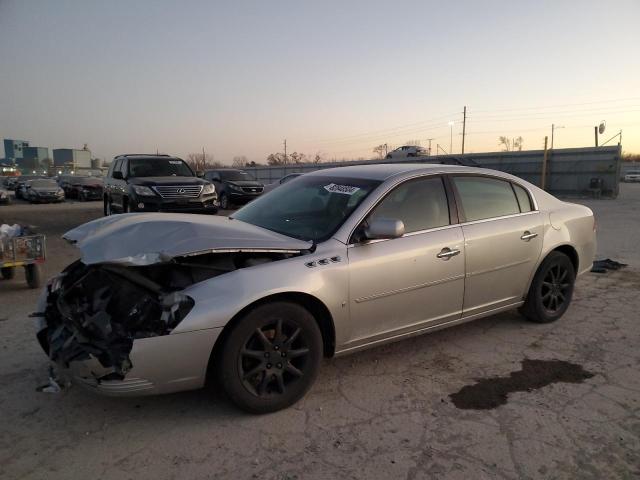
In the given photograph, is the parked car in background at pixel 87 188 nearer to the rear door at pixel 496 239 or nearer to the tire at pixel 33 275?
the tire at pixel 33 275

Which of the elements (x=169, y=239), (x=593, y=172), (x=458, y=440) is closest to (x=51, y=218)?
(x=169, y=239)

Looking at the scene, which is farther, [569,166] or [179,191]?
[569,166]

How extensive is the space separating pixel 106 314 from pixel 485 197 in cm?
322

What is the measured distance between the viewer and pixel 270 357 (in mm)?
2957

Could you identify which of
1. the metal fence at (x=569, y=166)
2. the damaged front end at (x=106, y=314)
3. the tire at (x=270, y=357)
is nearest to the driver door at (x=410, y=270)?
the tire at (x=270, y=357)

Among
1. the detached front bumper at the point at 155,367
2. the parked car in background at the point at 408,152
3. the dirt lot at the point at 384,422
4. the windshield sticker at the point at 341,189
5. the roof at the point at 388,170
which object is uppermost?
the parked car in background at the point at 408,152

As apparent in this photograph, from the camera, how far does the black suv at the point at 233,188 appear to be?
1905 cm

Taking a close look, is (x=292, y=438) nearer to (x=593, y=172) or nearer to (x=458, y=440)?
(x=458, y=440)

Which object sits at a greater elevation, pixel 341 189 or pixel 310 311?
pixel 341 189

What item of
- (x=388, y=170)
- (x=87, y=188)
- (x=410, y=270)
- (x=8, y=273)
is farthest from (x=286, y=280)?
(x=87, y=188)

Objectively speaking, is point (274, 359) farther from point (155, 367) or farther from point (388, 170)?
point (388, 170)

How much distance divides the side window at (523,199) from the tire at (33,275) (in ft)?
19.3

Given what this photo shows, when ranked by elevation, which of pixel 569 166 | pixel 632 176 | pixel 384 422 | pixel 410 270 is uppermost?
pixel 569 166

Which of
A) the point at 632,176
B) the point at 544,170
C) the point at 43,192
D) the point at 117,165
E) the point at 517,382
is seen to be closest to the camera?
the point at 517,382
